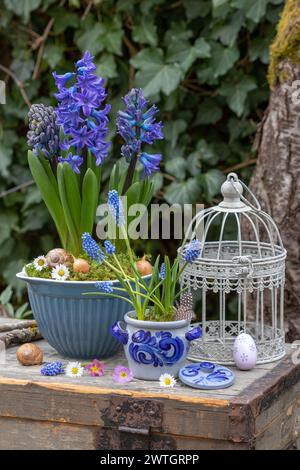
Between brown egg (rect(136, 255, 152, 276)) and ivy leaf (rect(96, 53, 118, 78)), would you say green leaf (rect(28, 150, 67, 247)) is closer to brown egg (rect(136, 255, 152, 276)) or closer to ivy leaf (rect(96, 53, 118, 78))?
brown egg (rect(136, 255, 152, 276))

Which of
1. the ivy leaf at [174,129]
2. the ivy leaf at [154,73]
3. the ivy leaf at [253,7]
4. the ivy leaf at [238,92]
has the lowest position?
the ivy leaf at [174,129]

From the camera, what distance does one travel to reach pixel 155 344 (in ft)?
5.24

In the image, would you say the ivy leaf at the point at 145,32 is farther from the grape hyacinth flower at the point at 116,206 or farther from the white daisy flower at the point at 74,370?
the white daisy flower at the point at 74,370

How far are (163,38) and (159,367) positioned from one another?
151 cm

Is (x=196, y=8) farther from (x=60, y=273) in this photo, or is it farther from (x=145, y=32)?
(x=60, y=273)

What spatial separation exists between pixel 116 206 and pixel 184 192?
1.03 meters

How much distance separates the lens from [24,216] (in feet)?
9.96

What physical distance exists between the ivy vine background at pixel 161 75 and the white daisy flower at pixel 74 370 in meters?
1.08

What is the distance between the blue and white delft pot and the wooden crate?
3 centimetres

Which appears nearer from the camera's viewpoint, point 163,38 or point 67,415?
point 67,415

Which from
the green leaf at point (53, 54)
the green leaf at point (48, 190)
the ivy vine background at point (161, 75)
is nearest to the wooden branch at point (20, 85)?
the ivy vine background at point (161, 75)

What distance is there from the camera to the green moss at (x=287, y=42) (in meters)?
2.20

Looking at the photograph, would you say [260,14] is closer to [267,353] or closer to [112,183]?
[112,183]
